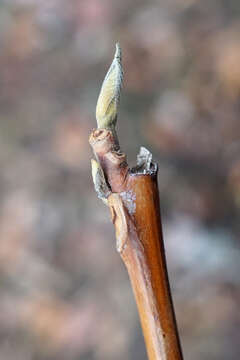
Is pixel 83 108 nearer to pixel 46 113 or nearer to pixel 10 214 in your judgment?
pixel 46 113

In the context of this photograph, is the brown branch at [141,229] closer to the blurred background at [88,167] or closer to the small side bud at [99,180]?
the small side bud at [99,180]

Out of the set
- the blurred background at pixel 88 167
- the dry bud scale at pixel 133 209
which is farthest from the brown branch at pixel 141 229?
the blurred background at pixel 88 167

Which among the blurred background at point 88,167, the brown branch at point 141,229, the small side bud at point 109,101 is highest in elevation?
the blurred background at point 88,167

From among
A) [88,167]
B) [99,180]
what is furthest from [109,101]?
[88,167]

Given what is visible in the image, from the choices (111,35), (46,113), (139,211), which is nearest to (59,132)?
(46,113)

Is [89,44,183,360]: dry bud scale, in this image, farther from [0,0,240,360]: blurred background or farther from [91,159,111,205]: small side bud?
[0,0,240,360]: blurred background

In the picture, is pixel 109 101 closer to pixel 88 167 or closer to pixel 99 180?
pixel 99 180

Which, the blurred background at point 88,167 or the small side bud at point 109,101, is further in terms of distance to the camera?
the blurred background at point 88,167
